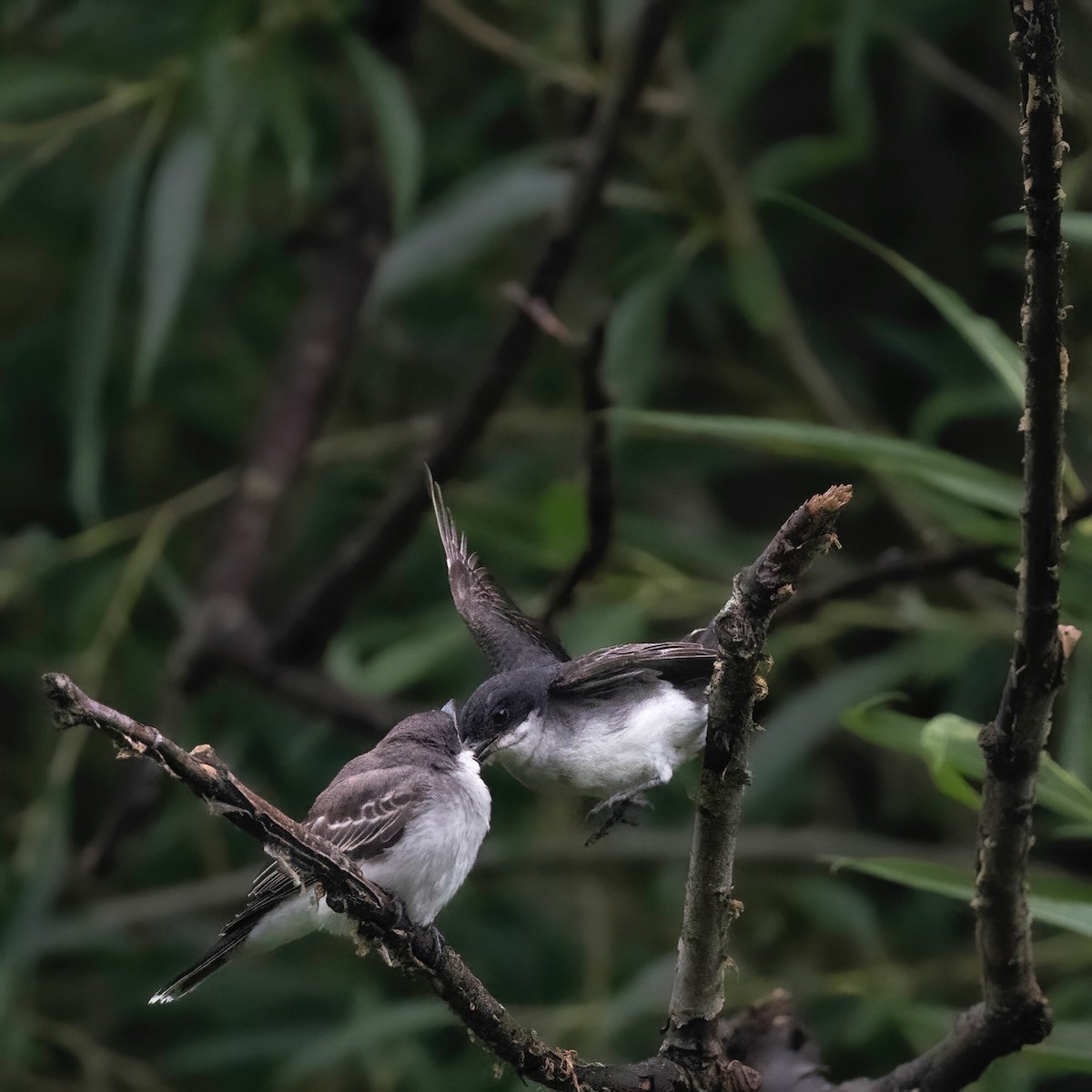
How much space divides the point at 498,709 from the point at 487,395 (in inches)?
42.2

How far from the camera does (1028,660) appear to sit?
1041mm

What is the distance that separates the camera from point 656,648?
137cm

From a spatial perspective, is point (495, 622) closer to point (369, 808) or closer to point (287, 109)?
point (369, 808)

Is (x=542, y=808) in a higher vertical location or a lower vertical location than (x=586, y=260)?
lower

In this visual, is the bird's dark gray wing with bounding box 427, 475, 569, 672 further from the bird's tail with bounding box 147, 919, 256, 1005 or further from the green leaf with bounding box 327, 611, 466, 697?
the green leaf with bounding box 327, 611, 466, 697

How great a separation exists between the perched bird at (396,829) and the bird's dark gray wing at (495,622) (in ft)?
0.45

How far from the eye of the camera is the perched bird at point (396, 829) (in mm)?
1532

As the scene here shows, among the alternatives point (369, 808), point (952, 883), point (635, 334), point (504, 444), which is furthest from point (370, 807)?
point (504, 444)

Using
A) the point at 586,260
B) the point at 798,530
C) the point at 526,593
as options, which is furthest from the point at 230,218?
the point at 798,530

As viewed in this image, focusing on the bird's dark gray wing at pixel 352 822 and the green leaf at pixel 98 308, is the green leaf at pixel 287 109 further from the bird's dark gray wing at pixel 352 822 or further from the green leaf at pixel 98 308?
the bird's dark gray wing at pixel 352 822

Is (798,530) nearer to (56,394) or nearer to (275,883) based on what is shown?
(275,883)

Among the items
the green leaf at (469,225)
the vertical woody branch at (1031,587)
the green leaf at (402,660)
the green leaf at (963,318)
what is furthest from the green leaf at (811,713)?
the vertical woody branch at (1031,587)

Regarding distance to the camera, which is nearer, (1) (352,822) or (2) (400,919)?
(2) (400,919)

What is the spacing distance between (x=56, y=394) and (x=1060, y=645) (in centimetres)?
285
